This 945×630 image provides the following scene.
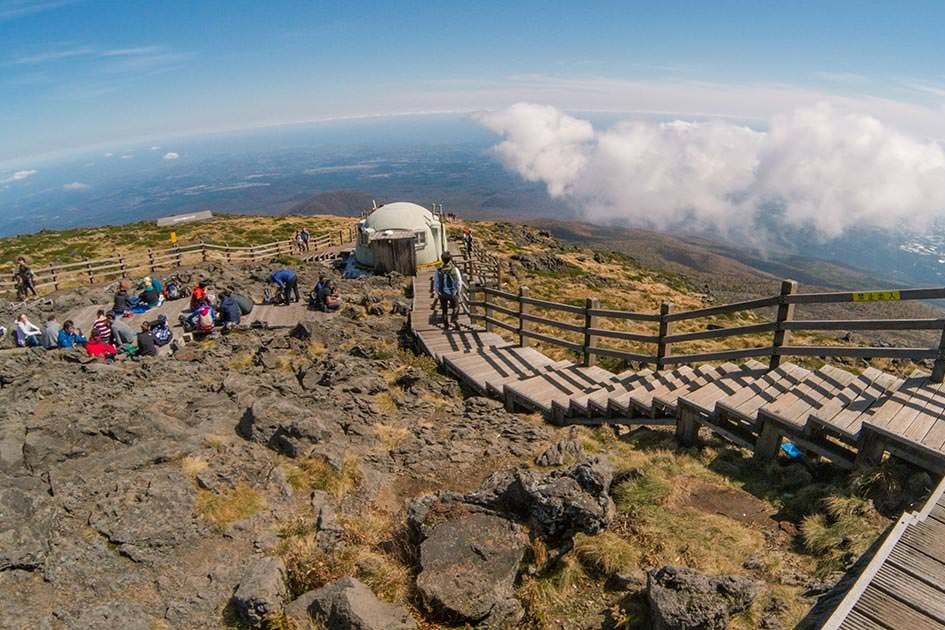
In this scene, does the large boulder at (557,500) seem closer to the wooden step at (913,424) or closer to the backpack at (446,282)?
the wooden step at (913,424)

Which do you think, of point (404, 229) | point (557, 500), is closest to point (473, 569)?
point (557, 500)

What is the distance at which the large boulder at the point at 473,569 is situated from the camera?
4.10m

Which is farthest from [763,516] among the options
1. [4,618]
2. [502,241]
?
[502,241]

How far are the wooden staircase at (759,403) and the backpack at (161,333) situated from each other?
31.2 ft

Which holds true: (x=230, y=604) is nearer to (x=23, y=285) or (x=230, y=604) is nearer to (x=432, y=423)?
(x=432, y=423)

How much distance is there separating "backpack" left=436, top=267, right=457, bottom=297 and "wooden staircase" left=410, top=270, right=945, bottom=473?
2854mm

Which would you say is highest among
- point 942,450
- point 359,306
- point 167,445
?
point 942,450

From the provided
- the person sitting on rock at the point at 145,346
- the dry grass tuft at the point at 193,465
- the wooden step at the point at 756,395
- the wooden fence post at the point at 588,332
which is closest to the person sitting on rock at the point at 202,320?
the person sitting on rock at the point at 145,346

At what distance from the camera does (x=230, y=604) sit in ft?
15.0

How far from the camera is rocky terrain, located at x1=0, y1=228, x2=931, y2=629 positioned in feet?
13.7

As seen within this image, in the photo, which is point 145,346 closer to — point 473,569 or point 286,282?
point 286,282

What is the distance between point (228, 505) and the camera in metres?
5.96

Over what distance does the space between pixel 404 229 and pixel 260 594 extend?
24329mm

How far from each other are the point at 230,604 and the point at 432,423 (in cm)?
481
